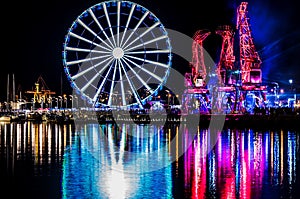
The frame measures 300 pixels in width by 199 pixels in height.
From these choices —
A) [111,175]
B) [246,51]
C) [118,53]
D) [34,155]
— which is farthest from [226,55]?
[111,175]

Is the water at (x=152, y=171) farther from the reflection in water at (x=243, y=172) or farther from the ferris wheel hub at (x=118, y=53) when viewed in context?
the ferris wheel hub at (x=118, y=53)

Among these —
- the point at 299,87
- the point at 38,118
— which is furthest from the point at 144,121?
the point at 299,87

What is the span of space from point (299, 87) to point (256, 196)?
3250 inches

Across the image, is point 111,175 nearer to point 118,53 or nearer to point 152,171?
point 152,171

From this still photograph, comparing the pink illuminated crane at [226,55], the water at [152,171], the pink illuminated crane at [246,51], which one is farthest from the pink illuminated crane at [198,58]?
the water at [152,171]

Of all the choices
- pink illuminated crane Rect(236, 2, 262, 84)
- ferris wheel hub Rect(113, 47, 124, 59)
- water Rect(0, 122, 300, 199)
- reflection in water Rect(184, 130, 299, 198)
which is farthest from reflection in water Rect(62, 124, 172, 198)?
pink illuminated crane Rect(236, 2, 262, 84)

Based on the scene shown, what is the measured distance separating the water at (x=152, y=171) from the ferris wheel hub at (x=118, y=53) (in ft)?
80.9

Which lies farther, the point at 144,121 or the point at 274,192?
the point at 144,121

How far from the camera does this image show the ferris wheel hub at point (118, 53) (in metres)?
53.4

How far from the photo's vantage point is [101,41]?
177ft

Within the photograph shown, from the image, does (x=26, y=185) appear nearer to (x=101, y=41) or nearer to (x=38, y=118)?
(x=101, y=41)

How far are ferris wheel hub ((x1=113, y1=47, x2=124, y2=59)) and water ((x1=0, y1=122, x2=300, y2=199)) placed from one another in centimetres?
2466

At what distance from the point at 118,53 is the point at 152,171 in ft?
115

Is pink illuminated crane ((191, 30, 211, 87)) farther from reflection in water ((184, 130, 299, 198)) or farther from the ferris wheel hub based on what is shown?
reflection in water ((184, 130, 299, 198))
